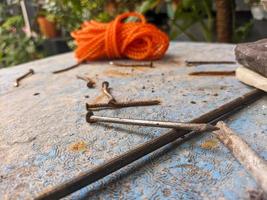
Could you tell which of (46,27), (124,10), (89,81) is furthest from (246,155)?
(46,27)

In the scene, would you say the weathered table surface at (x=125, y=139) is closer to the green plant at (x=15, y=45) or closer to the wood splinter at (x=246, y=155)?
the wood splinter at (x=246, y=155)

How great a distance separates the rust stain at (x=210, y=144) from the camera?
0.56 metres

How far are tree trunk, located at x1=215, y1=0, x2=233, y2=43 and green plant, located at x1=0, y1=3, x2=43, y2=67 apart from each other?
157 cm

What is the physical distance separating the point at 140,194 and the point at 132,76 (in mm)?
646

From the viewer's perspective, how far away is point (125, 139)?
62 cm

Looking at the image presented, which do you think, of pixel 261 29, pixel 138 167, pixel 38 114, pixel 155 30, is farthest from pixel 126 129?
pixel 261 29

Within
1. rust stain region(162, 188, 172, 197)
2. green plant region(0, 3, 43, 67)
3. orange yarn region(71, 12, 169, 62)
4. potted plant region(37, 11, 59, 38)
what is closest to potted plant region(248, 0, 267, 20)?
orange yarn region(71, 12, 169, 62)

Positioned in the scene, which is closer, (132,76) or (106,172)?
(106,172)

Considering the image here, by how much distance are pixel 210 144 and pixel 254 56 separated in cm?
32

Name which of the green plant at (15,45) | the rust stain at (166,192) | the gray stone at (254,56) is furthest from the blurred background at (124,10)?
the rust stain at (166,192)

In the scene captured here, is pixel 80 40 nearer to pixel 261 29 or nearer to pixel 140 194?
pixel 140 194

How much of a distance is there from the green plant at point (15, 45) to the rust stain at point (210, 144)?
7.55ft

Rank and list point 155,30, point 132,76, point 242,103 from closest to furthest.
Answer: point 242,103, point 132,76, point 155,30

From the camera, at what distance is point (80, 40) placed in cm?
137
